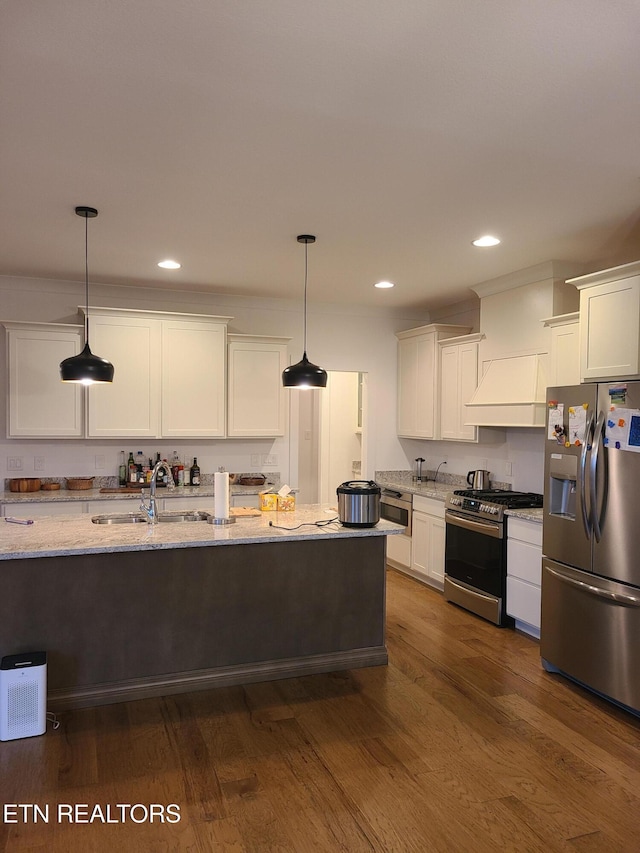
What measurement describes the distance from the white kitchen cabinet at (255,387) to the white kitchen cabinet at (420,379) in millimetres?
1372

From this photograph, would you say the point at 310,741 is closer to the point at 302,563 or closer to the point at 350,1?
the point at 302,563

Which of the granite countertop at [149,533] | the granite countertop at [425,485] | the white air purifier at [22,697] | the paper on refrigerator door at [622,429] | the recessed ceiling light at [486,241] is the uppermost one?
the recessed ceiling light at [486,241]

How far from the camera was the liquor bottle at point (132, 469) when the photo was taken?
5594 millimetres

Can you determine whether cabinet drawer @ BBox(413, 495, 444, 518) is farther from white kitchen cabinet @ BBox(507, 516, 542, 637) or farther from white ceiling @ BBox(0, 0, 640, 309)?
white ceiling @ BBox(0, 0, 640, 309)

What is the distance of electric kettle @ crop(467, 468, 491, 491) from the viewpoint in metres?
5.62

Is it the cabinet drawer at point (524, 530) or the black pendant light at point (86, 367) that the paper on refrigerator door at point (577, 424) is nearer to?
the cabinet drawer at point (524, 530)

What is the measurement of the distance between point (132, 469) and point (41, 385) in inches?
42.1

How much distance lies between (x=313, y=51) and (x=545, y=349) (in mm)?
3229

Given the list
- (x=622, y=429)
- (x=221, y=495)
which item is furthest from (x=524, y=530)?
(x=221, y=495)

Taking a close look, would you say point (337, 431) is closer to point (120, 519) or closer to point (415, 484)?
point (415, 484)

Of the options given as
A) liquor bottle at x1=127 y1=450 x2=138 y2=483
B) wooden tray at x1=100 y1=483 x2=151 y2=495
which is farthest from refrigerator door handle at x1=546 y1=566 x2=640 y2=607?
liquor bottle at x1=127 y1=450 x2=138 y2=483

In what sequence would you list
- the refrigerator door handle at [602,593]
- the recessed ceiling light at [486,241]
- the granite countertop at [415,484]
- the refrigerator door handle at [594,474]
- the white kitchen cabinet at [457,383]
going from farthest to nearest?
the granite countertop at [415,484] → the white kitchen cabinet at [457,383] → the recessed ceiling light at [486,241] → the refrigerator door handle at [594,474] → the refrigerator door handle at [602,593]

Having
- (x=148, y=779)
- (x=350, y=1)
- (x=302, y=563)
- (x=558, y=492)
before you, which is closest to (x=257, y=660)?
(x=302, y=563)

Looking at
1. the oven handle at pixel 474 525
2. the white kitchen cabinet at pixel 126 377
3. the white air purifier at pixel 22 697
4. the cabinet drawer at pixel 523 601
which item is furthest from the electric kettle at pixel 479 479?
the white air purifier at pixel 22 697
